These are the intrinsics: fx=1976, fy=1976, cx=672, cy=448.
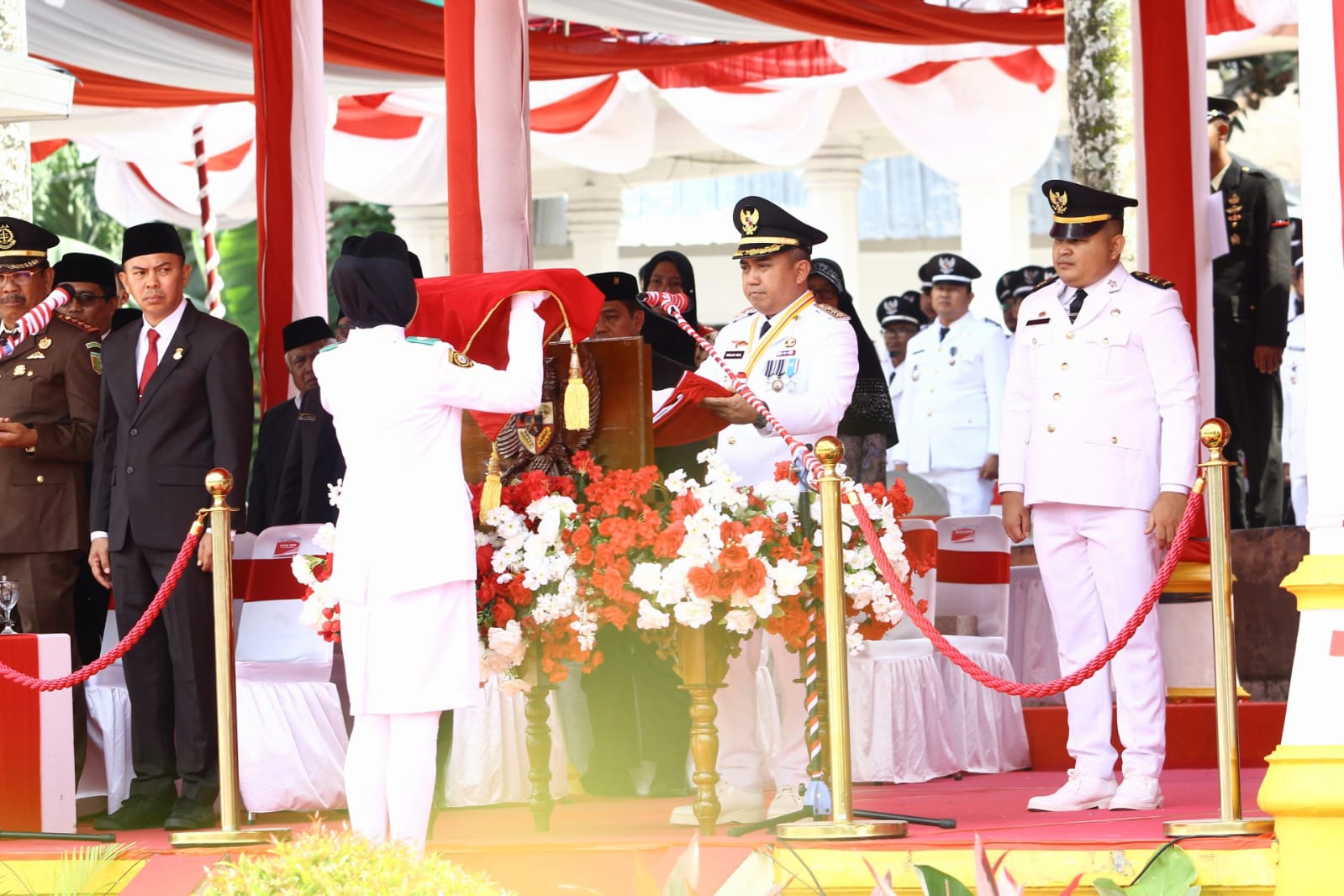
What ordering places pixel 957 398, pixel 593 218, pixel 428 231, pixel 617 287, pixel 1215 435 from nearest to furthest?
pixel 1215 435 → pixel 617 287 → pixel 957 398 → pixel 428 231 → pixel 593 218

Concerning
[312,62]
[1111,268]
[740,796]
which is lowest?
[740,796]

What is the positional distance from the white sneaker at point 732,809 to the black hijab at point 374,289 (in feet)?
5.27

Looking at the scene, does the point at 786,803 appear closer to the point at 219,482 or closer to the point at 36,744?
the point at 219,482

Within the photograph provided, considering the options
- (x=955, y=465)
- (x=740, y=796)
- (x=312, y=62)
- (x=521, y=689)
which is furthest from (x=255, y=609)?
(x=955, y=465)

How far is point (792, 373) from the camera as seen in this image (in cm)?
575

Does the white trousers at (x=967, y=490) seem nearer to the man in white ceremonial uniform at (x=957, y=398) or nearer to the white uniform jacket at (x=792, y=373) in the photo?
the man in white ceremonial uniform at (x=957, y=398)

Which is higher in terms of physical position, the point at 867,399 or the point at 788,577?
the point at 867,399

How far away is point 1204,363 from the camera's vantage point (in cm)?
→ 760

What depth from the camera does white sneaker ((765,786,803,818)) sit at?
553 cm

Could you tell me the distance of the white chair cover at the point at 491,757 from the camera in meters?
6.53

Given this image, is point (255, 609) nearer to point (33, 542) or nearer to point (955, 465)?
point (33, 542)

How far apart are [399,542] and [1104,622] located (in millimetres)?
2032

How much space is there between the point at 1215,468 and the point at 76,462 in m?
3.66

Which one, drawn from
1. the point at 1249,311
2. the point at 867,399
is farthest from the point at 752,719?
the point at 1249,311
